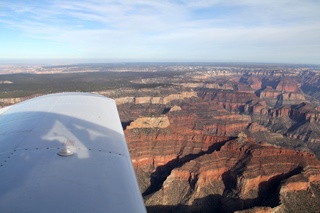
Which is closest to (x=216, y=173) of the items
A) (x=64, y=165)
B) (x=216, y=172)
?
(x=216, y=172)

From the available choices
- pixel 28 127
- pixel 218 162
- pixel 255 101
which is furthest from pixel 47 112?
pixel 255 101

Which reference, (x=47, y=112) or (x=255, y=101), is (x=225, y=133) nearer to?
(x=255, y=101)

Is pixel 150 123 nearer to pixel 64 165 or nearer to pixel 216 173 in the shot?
pixel 216 173

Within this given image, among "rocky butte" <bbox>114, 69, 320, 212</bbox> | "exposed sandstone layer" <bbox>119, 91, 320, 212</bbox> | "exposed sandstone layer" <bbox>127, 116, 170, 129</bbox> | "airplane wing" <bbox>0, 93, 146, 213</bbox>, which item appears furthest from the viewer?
"exposed sandstone layer" <bbox>127, 116, 170, 129</bbox>

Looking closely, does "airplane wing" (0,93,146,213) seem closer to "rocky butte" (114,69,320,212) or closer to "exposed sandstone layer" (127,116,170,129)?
"rocky butte" (114,69,320,212)

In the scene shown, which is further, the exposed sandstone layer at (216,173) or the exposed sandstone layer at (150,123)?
the exposed sandstone layer at (150,123)

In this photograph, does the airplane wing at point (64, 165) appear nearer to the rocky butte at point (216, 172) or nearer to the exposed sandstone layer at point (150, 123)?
the rocky butte at point (216, 172)

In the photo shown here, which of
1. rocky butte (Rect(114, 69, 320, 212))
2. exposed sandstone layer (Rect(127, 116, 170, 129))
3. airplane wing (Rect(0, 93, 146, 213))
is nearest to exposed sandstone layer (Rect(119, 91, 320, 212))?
rocky butte (Rect(114, 69, 320, 212))

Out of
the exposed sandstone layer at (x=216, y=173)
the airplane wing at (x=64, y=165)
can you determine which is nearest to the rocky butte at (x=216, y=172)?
the exposed sandstone layer at (x=216, y=173)

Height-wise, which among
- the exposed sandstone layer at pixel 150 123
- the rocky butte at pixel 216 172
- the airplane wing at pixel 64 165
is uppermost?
the airplane wing at pixel 64 165
